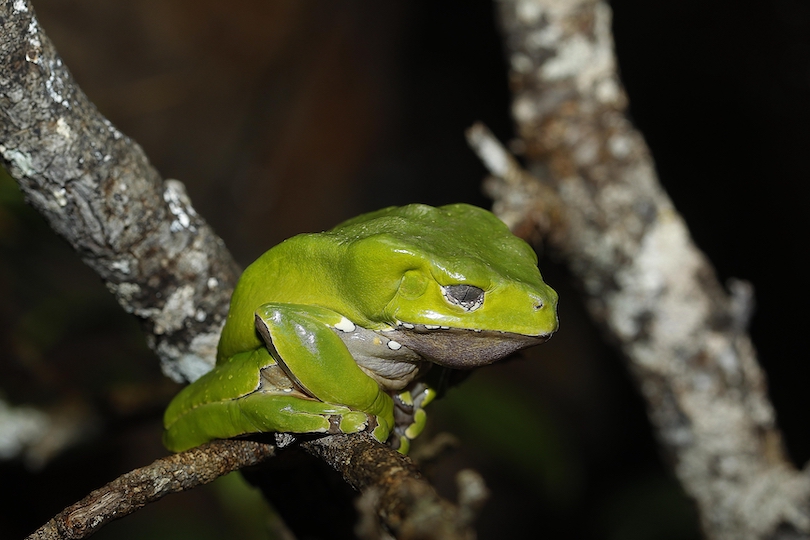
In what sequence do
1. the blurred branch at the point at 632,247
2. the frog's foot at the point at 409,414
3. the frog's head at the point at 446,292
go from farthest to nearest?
the blurred branch at the point at 632,247, the frog's foot at the point at 409,414, the frog's head at the point at 446,292

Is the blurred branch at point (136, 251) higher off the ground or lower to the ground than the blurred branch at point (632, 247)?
higher

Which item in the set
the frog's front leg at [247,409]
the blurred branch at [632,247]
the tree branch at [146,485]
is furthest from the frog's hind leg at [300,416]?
the blurred branch at [632,247]

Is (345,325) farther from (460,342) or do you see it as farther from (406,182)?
(406,182)

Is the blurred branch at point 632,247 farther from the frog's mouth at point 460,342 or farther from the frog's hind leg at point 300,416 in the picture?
the frog's hind leg at point 300,416

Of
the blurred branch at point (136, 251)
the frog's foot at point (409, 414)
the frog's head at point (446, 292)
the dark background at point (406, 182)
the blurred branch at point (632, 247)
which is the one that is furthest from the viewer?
the dark background at point (406, 182)

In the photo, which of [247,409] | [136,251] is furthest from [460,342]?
[136,251]

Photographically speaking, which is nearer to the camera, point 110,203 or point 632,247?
point 110,203

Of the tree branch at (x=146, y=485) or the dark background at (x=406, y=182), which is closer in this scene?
the tree branch at (x=146, y=485)
